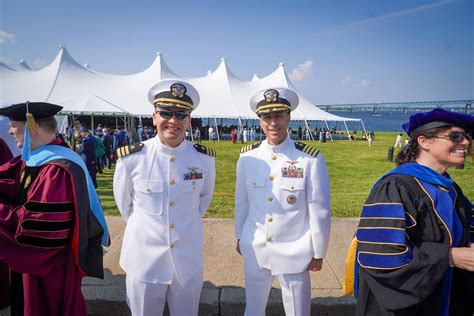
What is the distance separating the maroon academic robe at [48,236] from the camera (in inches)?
83.1

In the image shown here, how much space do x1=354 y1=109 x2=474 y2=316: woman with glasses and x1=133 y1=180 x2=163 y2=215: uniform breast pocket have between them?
1466mm

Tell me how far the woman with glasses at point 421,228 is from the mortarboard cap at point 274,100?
3.09ft

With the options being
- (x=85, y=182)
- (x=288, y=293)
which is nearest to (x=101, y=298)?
(x=85, y=182)

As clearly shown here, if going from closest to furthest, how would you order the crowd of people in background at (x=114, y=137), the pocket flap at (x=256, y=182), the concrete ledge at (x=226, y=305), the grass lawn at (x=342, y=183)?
the pocket flap at (x=256, y=182) < the concrete ledge at (x=226, y=305) < the grass lawn at (x=342, y=183) < the crowd of people in background at (x=114, y=137)

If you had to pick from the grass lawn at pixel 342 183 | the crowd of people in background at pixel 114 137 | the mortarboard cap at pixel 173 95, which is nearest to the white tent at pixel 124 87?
the crowd of people in background at pixel 114 137

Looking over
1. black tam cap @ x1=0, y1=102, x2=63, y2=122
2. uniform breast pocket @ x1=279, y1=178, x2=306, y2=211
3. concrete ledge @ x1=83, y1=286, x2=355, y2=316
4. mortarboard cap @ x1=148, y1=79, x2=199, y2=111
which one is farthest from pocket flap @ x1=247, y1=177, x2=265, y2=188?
black tam cap @ x1=0, y1=102, x2=63, y2=122

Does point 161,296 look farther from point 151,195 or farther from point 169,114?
point 169,114

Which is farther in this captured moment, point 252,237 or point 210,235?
point 210,235

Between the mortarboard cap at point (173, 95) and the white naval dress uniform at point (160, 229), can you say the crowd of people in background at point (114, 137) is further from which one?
the white naval dress uniform at point (160, 229)

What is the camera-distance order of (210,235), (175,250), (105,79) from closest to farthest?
(175,250) → (210,235) → (105,79)

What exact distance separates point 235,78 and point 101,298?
86.5 ft

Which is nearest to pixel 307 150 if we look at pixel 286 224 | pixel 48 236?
pixel 286 224

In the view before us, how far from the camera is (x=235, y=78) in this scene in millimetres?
28156

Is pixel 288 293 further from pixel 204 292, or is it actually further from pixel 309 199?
pixel 204 292
